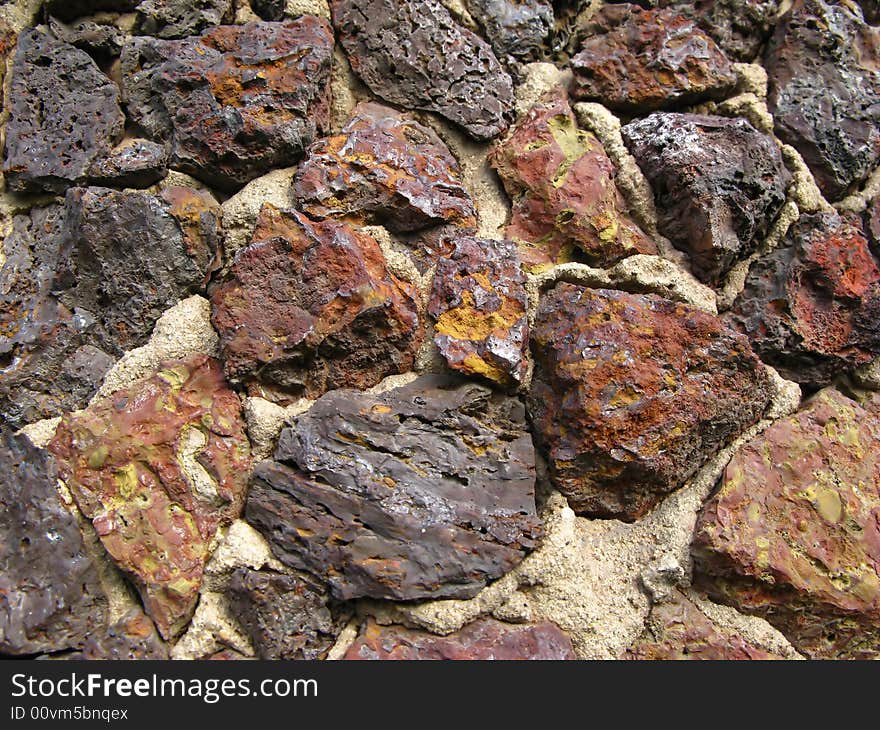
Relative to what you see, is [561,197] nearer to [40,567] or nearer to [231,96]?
[231,96]

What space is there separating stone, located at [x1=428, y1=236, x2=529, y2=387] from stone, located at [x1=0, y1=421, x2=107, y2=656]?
63cm

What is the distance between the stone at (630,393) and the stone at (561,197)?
111mm

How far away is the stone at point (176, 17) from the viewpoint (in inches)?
55.7

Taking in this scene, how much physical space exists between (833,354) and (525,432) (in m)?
0.62

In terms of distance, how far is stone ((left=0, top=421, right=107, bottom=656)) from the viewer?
3.44 ft

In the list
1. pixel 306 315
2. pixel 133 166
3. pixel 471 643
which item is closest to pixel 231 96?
pixel 133 166

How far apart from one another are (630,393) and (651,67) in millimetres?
708

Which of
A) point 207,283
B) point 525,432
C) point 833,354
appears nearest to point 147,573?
point 207,283

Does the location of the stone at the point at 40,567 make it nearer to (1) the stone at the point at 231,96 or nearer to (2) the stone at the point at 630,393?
(1) the stone at the point at 231,96

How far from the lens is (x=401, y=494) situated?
1150mm

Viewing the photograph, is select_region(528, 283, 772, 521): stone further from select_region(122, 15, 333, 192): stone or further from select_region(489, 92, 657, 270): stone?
select_region(122, 15, 333, 192): stone

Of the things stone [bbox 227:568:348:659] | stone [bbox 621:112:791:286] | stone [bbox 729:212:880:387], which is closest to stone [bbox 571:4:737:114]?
stone [bbox 621:112:791:286]

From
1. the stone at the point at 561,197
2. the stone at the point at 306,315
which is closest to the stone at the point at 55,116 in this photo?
the stone at the point at 306,315

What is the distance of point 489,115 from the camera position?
1.46 m
